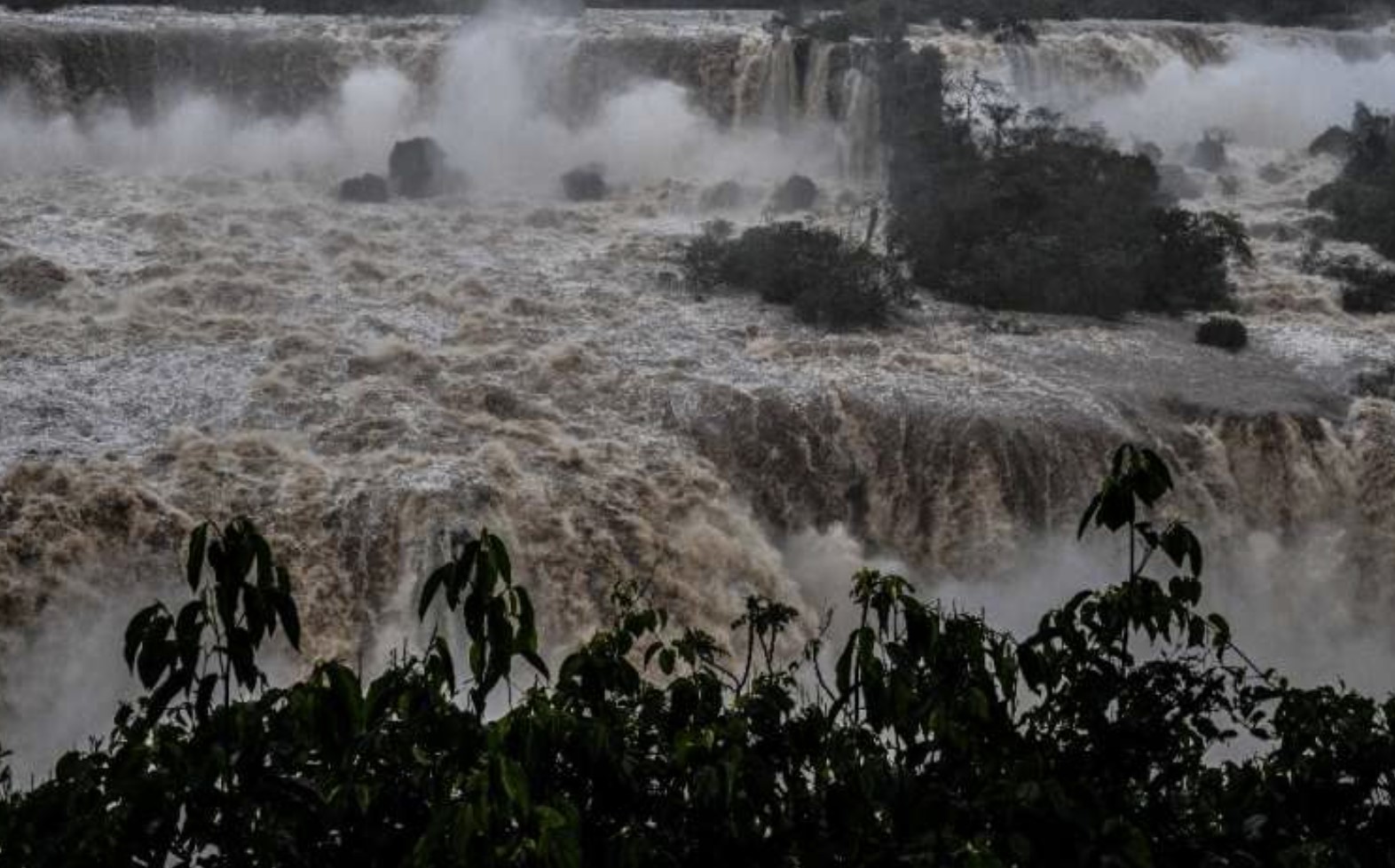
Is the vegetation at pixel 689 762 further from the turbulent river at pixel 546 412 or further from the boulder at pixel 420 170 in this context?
the boulder at pixel 420 170

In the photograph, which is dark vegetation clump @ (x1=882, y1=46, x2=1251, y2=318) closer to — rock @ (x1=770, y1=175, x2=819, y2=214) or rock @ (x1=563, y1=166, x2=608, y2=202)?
rock @ (x1=770, y1=175, x2=819, y2=214)

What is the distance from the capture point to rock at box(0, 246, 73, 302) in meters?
14.5

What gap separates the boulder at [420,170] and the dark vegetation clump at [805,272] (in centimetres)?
518

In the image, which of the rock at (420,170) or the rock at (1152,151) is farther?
the rock at (1152,151)

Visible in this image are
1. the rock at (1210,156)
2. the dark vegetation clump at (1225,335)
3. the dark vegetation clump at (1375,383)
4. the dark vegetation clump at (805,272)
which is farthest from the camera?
the rock at (1210,156)

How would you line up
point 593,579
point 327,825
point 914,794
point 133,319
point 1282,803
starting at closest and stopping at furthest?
1. point 327,825
2. point 914,794
3. point 1282,803
4. point 593,579
5. point 133,319

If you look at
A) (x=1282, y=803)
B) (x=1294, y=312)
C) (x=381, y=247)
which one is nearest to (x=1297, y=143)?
(x=1294, y=312)

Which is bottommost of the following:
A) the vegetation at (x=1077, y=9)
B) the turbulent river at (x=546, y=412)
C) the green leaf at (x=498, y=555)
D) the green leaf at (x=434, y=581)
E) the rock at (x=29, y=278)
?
the turbulent river at (x=546, y=412)

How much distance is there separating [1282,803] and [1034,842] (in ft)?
2.65

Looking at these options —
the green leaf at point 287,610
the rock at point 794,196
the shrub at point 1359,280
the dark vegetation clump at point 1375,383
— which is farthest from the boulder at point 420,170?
the green leaf at point 287,610

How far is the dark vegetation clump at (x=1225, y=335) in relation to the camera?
49.6 feet

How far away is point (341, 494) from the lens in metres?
10.8

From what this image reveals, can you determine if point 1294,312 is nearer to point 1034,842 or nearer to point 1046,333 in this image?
point 1046,333

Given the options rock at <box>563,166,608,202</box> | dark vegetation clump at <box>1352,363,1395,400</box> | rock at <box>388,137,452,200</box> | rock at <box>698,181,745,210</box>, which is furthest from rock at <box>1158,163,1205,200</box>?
rock at <box>388,137,452,200</box>
